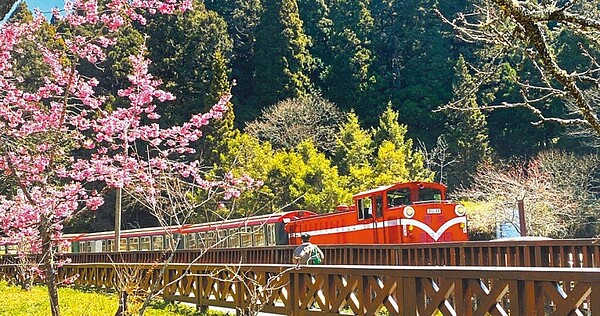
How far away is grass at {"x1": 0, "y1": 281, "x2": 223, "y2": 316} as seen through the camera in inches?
407

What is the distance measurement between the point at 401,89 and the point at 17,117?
38.1 metres

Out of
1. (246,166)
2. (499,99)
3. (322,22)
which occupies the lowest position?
(246,166)

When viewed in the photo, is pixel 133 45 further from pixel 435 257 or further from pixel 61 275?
pixel 435 257

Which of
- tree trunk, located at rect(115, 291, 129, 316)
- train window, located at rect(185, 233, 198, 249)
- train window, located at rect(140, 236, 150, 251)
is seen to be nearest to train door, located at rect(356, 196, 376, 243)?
train window, located at rect(185, 233, 198, 249)

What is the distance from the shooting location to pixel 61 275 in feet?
55.5

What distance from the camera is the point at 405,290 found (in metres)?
5.75

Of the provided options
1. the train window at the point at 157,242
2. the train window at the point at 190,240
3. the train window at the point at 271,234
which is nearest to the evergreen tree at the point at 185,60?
the train window at the point at 157,242

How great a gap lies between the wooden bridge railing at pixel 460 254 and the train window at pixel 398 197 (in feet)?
9.76

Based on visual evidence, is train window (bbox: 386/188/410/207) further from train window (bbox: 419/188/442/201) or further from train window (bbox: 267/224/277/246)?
train window (bbox: 267/224/277/246)

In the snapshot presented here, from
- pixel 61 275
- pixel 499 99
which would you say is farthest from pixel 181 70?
pixel 61 275

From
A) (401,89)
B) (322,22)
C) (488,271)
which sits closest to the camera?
(488,271)

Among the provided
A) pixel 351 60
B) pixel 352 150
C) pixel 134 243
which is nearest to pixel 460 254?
pixel 134 243

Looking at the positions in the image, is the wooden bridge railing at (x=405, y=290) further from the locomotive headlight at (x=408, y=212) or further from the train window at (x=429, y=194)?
the train window at (x=429, y=194)

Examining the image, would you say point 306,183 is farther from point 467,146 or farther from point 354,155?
point 467,146
